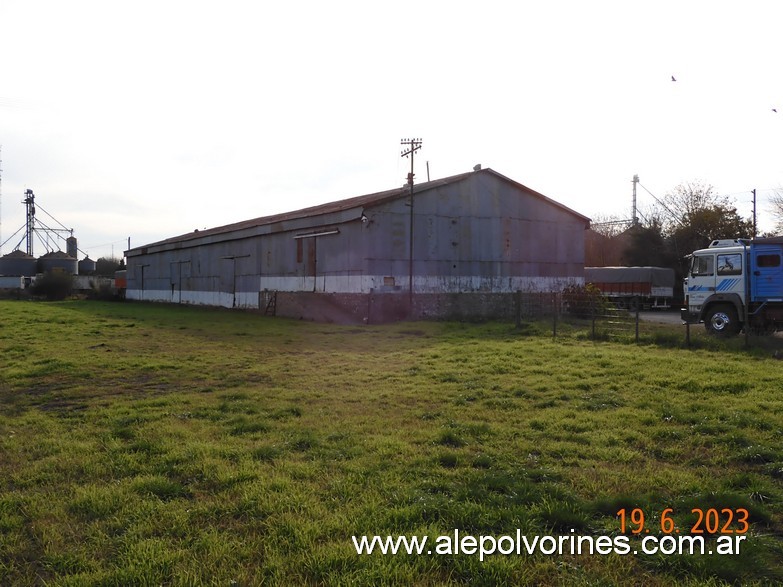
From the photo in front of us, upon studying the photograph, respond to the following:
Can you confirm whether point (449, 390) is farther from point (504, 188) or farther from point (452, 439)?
point (504, 188)

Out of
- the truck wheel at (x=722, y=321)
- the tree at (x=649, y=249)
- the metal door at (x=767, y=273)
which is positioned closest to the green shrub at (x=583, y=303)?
the truck wheel at (x=722, y=321)

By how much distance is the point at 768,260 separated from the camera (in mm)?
17188

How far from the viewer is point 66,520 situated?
167 inches

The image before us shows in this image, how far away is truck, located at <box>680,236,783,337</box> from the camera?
17.0 m

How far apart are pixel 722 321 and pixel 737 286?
1165 mm

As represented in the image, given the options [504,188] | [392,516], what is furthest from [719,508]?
[504,188]

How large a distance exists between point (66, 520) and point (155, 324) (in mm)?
20751

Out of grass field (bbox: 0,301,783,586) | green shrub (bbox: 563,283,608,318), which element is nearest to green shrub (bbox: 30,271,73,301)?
green shrub (bbox: 563,283,608,318)

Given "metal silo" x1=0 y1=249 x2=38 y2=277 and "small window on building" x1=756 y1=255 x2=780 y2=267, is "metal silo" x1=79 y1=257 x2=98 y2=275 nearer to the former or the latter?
"metal silo" x1=0 y1=249 x2=38 y2=277

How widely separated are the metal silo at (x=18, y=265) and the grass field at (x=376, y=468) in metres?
63.4

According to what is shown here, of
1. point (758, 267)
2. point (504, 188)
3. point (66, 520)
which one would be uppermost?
point (504, 188)
